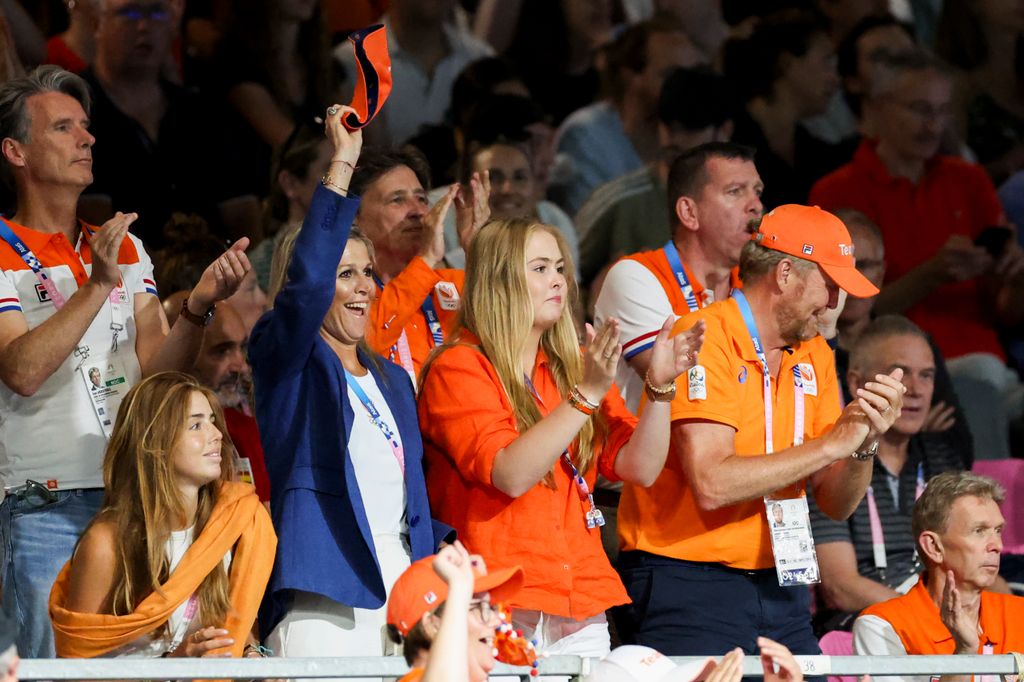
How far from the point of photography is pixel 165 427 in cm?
439

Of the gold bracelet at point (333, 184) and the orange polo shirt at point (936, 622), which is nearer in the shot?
the gold bracelet at point (333, 184)

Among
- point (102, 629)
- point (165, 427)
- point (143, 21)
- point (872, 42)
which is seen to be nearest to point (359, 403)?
point (165, 427)

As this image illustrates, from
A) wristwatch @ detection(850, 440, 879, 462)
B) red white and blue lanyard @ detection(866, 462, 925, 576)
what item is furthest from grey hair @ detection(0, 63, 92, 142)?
red white and blue lanyard @ detection(866, 462, 925, 576)

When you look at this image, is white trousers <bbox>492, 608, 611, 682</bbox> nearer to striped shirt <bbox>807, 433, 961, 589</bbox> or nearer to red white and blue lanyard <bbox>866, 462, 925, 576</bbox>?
striped shirt <bbox>807, 433, 961, 589</bbox>

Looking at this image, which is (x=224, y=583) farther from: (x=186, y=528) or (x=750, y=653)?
(x=750, y=653)

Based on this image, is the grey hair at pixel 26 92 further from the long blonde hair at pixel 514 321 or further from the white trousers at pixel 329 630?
the white trousers at pixel 329 630

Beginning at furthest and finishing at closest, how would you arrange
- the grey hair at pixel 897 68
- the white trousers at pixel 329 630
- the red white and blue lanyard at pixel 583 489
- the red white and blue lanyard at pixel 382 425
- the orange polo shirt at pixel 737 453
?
the grey hair at pixel 897 68 < the orange polo shirt at pixel 737 453 < the red white and blue lanyard at pixel 583 489 < the red white and blue lanyard at pixel 382 425 < the white trousers at pixel 329 630

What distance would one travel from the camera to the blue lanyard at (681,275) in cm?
543

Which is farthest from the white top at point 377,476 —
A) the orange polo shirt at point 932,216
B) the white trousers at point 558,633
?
the orange polo shirt at point 932,216

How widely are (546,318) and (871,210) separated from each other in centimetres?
361

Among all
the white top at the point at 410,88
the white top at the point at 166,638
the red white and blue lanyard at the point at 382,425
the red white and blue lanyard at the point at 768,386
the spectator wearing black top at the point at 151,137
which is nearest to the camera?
the white top at the point at 166,638

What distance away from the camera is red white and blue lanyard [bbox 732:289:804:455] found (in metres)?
4.76

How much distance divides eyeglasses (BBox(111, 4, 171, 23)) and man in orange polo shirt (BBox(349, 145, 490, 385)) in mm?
1613

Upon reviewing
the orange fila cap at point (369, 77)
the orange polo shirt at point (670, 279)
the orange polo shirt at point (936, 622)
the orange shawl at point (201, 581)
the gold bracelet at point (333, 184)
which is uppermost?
the orange fila cap at point (369, 77)
